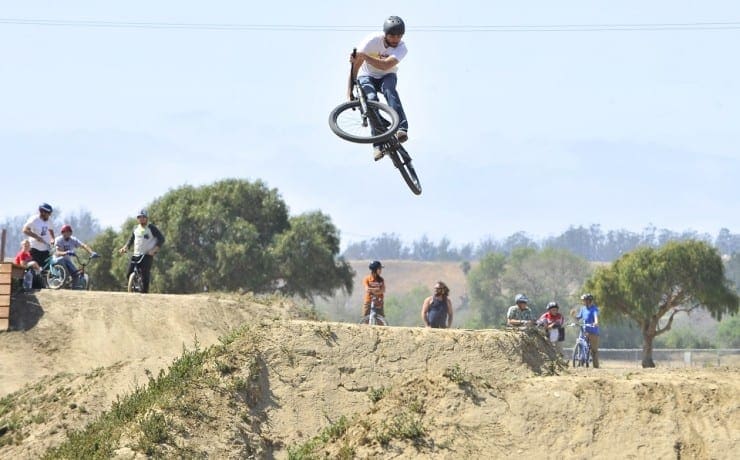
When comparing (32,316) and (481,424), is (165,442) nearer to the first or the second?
(481,424)

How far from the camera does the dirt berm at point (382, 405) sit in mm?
18125

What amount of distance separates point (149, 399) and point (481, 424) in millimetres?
4909

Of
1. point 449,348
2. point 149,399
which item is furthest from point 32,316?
point 449,348

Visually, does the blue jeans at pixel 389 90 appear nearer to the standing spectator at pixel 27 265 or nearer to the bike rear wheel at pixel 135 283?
the bike rear wheel at pixel 135 283

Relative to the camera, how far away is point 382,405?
18844 mm

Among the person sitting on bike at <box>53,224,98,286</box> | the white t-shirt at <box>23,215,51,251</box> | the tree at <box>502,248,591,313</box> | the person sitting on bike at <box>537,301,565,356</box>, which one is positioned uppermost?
the tree at <box>502,248,591,313</box>

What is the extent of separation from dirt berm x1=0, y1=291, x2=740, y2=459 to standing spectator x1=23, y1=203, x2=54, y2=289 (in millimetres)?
5106

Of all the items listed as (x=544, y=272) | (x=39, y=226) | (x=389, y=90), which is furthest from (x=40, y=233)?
(x=544, y=272)

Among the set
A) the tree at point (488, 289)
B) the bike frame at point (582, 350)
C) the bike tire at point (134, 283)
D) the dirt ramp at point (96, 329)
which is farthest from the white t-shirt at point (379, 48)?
the tree at point (488, 289)

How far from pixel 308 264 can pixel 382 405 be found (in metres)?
45.6

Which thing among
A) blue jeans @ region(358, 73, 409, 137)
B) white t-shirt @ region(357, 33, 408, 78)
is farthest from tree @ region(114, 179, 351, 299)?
white t-shirt @ region(357, 33, 408, 78)

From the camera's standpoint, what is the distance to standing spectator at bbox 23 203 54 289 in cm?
2638

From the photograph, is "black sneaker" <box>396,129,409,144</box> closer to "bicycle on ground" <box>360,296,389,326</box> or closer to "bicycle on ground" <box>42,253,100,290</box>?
"bicycle on ground" <box>360,296,389,326</box>

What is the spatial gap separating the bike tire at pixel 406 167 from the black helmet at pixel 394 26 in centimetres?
202
